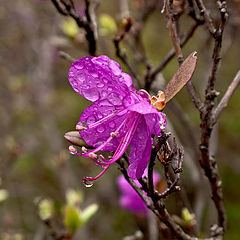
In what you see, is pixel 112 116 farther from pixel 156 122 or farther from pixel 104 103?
pixel 156 122

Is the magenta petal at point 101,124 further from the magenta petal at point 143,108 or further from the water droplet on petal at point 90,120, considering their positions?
the magenta petal at point 143,108

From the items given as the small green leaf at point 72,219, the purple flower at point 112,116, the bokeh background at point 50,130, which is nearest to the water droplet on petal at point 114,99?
the purple flower at point 112,116

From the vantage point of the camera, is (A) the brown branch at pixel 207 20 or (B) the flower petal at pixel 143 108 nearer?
(B) the flower petal at pixel 143 108

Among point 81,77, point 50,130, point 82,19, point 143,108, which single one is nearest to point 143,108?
point 143,108

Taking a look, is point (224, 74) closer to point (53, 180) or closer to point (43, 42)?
point (43, 42)

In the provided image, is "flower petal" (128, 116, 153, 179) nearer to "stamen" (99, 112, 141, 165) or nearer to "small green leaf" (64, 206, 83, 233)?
"stamen" (99, 112, 141, 165)

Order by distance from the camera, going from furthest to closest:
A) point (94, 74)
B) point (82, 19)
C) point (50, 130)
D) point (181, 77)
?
point (50, 130) < point (82, 19) < point (94, 74) < point (181, 77)

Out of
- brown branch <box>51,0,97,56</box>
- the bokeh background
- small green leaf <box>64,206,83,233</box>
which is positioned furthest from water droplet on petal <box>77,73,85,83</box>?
the bokeh background

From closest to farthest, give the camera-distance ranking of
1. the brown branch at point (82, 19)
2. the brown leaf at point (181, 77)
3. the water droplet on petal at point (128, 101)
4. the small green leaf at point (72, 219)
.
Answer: the brown leaf at point (181, 77) < the water droplet on petal at point (128, 101) < the brown branch at point (82, 19) < the small green leaf at point (72, 219)
